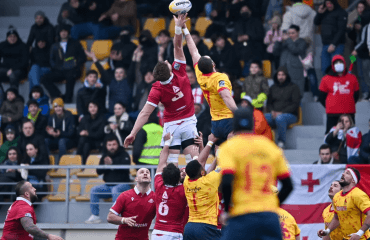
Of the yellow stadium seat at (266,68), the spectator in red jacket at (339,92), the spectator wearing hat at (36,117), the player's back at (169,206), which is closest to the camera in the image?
the player's back at (169,206)

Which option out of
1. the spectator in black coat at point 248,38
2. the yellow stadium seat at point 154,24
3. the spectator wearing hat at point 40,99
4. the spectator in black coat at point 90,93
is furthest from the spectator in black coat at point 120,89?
the spectator in black coat at point 248,38

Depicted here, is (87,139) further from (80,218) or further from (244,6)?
(244,6)

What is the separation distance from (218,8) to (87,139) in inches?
220

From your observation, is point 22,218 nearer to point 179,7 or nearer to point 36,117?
point 179,7

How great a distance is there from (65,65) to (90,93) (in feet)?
5.30

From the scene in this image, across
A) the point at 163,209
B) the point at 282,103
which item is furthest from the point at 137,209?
the point at 282,103

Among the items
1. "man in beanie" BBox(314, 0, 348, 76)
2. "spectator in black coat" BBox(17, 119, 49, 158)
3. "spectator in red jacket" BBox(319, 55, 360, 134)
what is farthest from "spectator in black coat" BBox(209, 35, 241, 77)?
"spectator in black coat" BBox(17, 119, 49, 158)

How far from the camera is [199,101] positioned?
1310 cm

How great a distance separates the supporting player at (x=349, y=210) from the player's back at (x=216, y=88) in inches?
87.6

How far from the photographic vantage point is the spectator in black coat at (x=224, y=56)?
14.6 m

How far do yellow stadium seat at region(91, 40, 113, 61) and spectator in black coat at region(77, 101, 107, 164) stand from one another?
2.82m

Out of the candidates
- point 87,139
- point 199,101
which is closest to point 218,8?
point 199,101

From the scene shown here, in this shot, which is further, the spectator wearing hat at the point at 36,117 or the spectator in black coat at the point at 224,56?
the spectator in black coat at the point at 224,56

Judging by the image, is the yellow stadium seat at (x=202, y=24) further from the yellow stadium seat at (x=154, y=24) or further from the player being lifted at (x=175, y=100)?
the player being lifted at (x=175, y=100)
